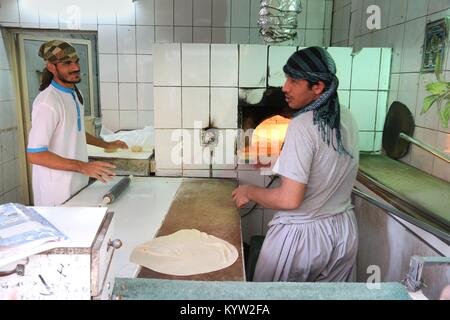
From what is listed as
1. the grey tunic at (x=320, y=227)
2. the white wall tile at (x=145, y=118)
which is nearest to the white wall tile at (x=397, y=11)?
the grey tunic at (x=320, y=227)

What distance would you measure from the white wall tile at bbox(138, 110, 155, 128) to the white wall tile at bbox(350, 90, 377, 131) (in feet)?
5.96

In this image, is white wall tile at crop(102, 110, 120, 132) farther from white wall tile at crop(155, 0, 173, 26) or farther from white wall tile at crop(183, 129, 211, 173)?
white wall tile at crop(183, 129, 211, 173)

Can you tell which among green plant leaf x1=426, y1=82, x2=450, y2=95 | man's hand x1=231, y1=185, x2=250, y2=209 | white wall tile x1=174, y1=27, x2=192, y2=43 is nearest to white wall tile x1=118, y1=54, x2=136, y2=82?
white wall tile x1=174, y1=27, x2=192, y2=43

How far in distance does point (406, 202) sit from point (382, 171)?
0.39m

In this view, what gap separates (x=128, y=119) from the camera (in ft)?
10.6

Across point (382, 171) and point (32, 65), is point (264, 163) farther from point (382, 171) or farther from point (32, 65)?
point (32, 65)

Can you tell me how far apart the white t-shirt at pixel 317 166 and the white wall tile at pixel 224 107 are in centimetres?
76

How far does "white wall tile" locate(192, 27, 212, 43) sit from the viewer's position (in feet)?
10.1

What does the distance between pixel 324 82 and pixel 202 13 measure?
214 cm

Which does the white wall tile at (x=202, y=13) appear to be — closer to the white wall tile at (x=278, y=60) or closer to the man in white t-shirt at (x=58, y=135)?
the white wall tile at (x=278, y=60)

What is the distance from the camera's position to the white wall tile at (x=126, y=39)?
3105 millimetres

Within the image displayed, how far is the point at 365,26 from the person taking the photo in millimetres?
2273

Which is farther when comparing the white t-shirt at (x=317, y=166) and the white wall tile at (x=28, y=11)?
the white wall tile at (x=28, y=11)
